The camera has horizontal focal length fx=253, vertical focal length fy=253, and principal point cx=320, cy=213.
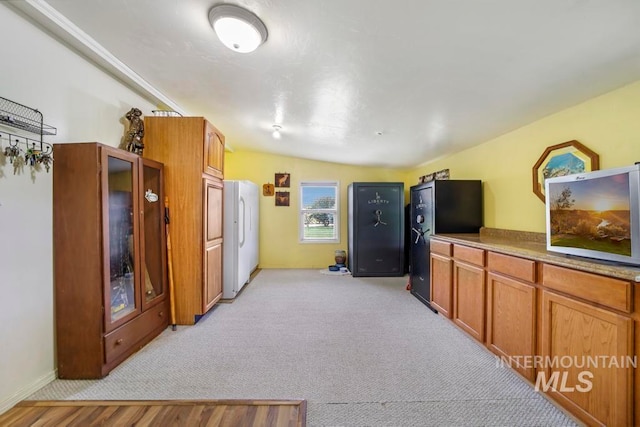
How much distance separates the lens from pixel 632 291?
118cm

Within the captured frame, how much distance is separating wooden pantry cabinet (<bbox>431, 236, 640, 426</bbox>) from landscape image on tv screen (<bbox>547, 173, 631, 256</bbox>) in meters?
0.20

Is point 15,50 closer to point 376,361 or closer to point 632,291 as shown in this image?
point 376,361

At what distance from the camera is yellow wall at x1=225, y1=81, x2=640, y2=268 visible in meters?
1.83

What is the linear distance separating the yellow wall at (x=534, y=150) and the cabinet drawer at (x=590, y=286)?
103 cm

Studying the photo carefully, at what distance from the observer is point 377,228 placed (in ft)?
15.2

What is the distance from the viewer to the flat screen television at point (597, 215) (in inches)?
50.1

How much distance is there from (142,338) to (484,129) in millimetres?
3974

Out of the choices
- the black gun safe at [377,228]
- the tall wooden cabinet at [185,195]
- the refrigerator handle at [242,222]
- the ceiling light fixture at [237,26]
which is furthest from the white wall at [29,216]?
the black gun safe at [377,228]

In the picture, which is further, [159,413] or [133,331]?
[133,331]

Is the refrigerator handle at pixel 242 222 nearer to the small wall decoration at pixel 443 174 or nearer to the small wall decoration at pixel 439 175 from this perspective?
the small wall decoration at pixel 439 175

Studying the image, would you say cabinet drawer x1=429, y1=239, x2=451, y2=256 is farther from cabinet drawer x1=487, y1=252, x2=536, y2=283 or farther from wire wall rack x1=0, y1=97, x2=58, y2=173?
wire wall rack x1=0, y1=97, x2=58, y2=173

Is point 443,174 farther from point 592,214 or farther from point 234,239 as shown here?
point 234,239

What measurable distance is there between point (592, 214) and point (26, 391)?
366cm

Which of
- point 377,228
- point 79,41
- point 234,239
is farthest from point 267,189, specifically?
point 79,41
